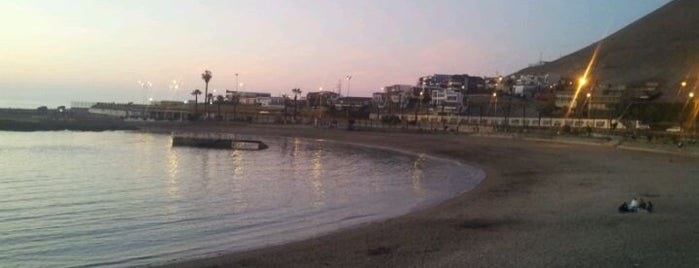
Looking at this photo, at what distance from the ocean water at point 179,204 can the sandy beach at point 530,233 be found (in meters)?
1.59

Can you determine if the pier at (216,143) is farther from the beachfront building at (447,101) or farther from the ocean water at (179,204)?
the beachfront building at (447,101)

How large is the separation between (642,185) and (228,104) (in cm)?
17810

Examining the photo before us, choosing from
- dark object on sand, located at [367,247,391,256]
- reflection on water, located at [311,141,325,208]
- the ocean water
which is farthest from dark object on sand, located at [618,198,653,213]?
reflection on water, located at [311,141,325,208]

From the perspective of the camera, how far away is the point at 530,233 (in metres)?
12.8

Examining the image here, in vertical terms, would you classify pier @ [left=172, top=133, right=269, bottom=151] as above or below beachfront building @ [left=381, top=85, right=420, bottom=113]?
below

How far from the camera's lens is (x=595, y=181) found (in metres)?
24.3

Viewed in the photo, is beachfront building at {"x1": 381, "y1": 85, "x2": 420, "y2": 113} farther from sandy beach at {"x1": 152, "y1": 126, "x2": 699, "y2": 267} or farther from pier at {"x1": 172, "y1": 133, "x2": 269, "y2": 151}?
sandy beach at {"x1": 152, "y1": 126, "x2": 699, "y2": 267}

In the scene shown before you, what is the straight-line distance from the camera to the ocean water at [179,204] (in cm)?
1308

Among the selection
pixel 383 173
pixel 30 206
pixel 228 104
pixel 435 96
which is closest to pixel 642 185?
pixel 383 173

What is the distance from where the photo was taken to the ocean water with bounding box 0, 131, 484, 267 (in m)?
13.1

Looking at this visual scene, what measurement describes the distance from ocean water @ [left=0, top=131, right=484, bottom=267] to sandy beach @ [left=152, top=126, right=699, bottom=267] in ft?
5.22

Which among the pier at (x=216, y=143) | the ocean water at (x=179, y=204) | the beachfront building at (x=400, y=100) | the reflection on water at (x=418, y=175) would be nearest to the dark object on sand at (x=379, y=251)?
the ocean water at (x=179, y=204)

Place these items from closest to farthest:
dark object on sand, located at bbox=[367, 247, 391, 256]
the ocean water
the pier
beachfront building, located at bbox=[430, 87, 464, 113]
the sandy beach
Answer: the sandy beach
dark object on sand, located at bbox=[367, 247, 391, 256]
the ocean water
the pier
beachfront building, located at bbox=[430, 87, 464, 113]

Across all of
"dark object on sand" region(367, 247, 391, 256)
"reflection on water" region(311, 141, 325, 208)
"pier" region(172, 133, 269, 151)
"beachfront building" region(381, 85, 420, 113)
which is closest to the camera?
"dark object on sand" region(367, 247, 391, 256)
